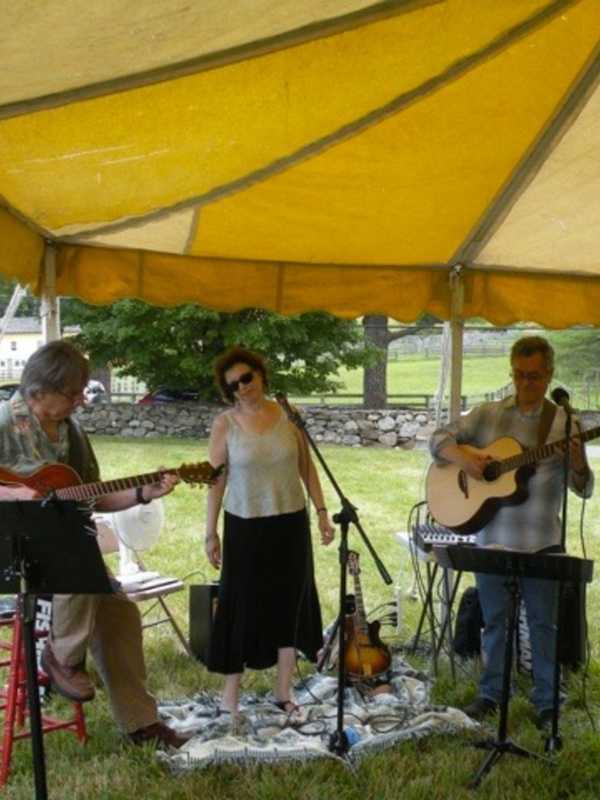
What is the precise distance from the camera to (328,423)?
16.9 metres

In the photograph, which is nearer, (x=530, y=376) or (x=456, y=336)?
(x=530, y=376)

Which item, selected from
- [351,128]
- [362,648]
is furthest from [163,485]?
[362,648]

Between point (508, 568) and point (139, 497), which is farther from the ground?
point (139, 497)

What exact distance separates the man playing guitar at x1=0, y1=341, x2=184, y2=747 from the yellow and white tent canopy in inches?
24.1

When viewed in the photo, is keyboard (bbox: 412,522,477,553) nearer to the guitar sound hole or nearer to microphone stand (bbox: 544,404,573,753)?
the guitar sound hole

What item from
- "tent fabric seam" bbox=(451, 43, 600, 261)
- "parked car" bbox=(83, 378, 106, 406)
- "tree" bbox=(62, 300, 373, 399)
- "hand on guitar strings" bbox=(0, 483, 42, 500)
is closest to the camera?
"tent fabric seam" bbox=(451, 43, 600, 261)

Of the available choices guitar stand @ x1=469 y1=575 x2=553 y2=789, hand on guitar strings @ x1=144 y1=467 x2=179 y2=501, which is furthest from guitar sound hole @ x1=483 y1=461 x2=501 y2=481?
hand on guitar strings @ x1=144 y1=467 x2=179 y2=501

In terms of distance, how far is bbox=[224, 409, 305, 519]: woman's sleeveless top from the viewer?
4250 mm

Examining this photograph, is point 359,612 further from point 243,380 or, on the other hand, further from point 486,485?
point 243,380

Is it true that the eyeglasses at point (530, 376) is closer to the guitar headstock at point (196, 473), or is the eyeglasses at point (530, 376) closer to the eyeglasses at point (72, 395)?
the guitar headstock at point (196, 473)

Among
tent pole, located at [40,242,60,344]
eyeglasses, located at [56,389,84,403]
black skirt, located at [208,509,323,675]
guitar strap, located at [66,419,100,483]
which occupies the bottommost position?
black skirt, located at [208,509,323,675]

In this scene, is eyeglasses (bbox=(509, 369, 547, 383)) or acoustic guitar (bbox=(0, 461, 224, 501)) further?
eyeglasses (bbox=(509, 369, 547, 383))

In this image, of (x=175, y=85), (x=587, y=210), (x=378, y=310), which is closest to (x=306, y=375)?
(x=378, y=310)

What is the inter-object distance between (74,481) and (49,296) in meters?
1.26
